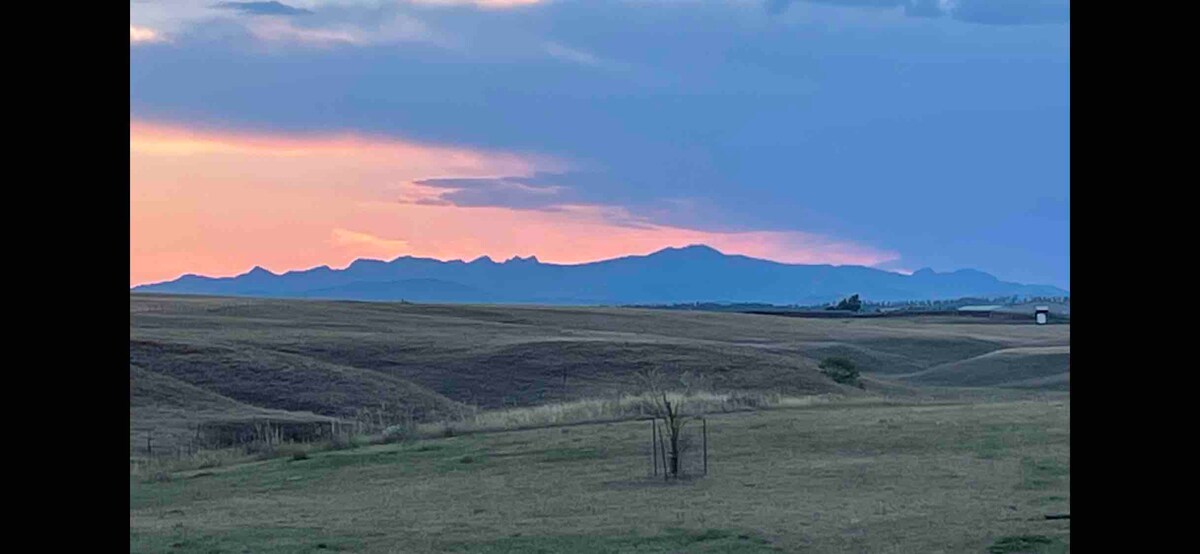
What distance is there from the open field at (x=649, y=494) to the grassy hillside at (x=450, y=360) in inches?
258

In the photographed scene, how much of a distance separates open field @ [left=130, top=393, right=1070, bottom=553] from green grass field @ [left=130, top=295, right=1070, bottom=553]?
52 millimetres

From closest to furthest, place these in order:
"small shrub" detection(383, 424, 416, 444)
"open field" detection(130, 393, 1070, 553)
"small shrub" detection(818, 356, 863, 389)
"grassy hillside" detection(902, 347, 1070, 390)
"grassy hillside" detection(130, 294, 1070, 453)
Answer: "open field" detection(130, 393, 1070, 553) < "small shrub" detection(383, 424, 416, 444) < "grassy hillside" detection(130, 294, 1070, 453) < "small shrub" detection(818, 356, 863, 389) < "grassy hillside" detection(902, 347, 1070, 390)

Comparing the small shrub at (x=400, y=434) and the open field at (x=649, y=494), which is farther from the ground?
the open field at (x=649, y=494)

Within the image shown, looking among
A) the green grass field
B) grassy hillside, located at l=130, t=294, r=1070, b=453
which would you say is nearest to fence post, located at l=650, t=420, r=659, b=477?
the green grass field

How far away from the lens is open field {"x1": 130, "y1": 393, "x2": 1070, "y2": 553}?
14133mm

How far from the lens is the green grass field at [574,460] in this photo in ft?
47.9

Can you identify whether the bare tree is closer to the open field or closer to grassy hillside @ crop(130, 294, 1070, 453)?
the open field

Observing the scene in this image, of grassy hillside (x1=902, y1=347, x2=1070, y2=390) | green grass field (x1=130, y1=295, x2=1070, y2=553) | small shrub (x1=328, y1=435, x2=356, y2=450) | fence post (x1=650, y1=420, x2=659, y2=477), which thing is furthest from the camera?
Result: grassy hillside (x1=902, y1=347, x2=1070, y2=390)

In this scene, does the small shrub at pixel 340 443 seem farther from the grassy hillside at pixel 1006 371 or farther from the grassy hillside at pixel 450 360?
the grassy hillside at pixel 1006 371

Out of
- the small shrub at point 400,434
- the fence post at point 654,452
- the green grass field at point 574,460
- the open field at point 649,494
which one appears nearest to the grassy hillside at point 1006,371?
the green grass field at point 574,460

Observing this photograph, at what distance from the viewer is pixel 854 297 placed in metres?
107
